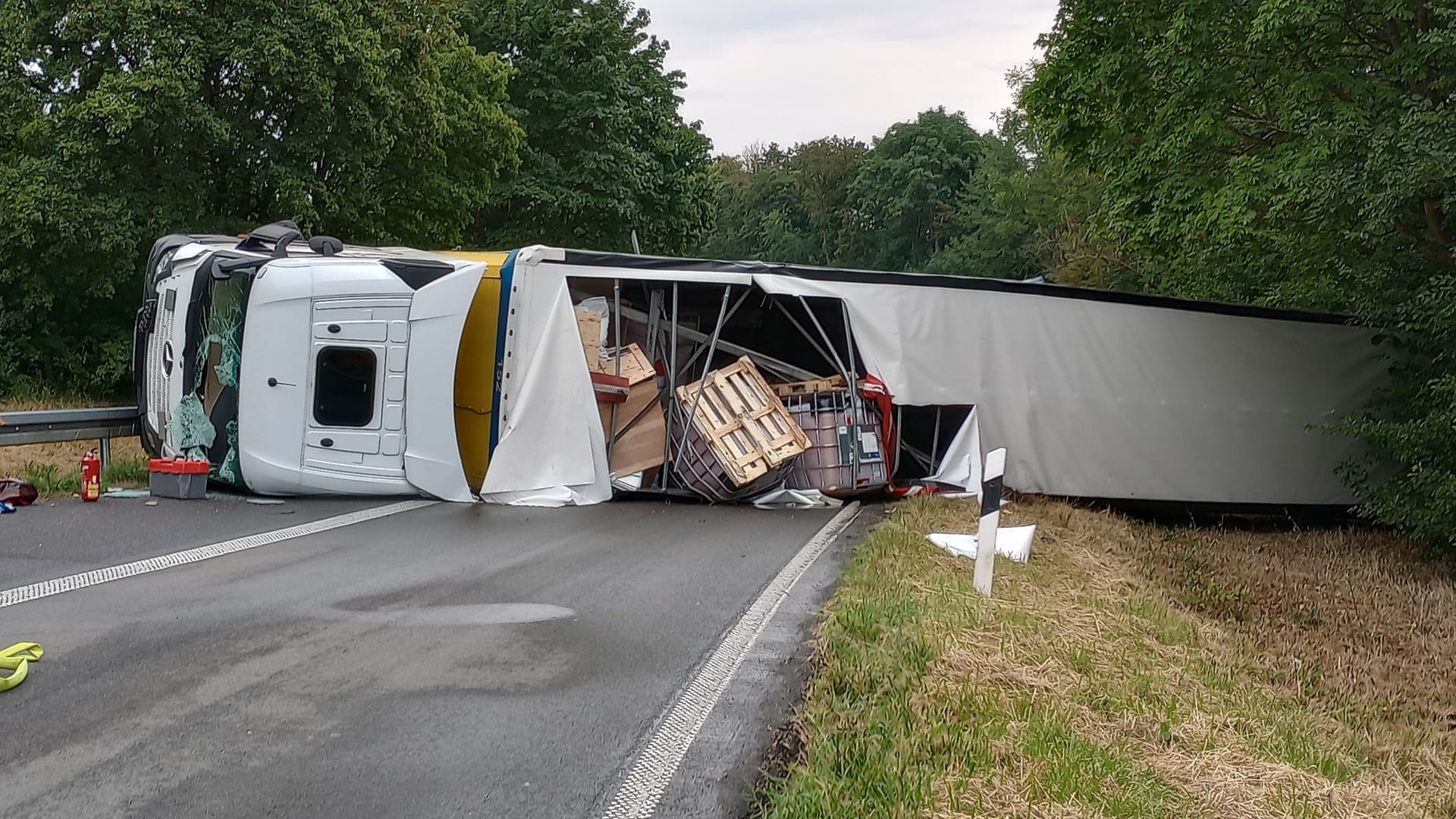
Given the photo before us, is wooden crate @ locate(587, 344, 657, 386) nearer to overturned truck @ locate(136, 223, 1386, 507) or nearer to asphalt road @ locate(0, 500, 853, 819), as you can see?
overturned truck @ locate(136, 223, 1386, 507)

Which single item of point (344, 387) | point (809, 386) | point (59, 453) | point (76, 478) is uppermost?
point (809, 386)

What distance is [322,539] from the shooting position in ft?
26.8

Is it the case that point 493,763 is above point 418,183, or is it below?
below

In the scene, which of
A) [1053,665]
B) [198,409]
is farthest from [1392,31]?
[198,409]

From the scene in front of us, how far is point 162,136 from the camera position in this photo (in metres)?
21.4

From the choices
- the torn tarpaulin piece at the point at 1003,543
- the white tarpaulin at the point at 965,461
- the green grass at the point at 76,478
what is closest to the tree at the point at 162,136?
the green grass at the point at 76,478

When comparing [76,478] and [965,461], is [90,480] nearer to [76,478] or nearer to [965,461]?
[76,478]

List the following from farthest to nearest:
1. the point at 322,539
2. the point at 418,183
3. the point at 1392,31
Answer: the point at 418,183 < the point at 1392,31 < the point at 322,539

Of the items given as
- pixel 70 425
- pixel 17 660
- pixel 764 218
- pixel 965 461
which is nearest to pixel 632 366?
pixel 965 461

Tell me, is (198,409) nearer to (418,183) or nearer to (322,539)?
(322,539)

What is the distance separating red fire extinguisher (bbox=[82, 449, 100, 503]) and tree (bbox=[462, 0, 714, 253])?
83.5 feet

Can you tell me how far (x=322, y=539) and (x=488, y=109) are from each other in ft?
80.3

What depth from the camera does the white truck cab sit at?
10.0m

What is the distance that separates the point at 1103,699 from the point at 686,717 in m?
1.74
